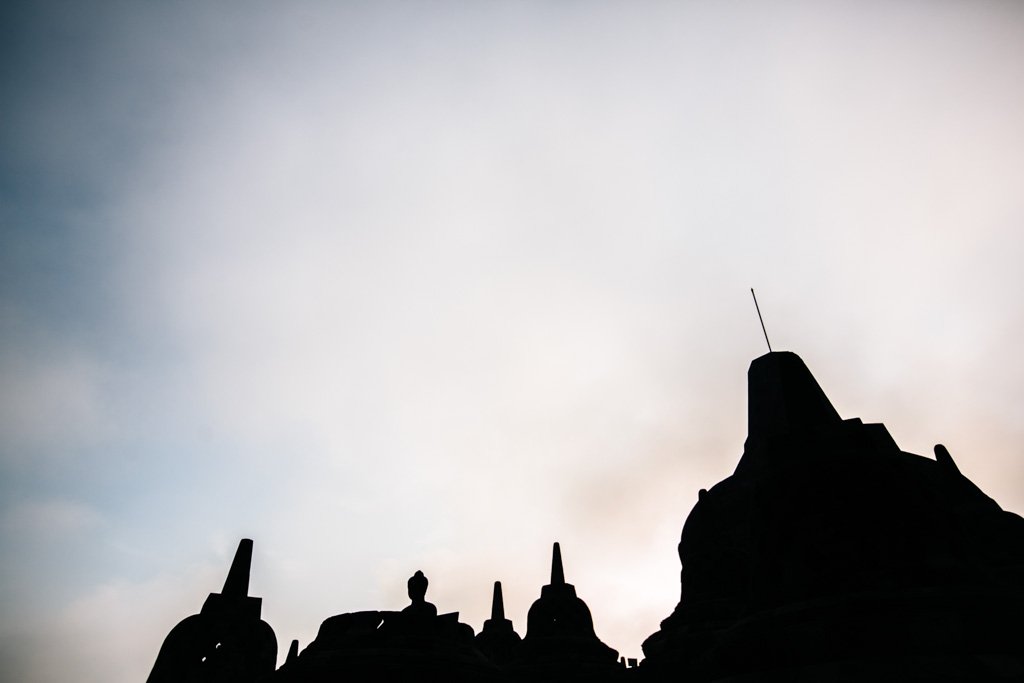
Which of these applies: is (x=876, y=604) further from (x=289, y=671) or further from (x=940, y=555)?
(x=289, y=671)

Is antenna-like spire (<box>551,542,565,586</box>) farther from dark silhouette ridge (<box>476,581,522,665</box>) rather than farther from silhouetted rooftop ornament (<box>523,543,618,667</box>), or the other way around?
dark silhouette ridge (<box>476,581,522,665</box>)

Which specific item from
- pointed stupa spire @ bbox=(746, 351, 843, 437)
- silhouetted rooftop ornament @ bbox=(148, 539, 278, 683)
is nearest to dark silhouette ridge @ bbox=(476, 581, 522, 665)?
silhouetted rooftop ornament @ bbox=(148, 539, 278, 683)

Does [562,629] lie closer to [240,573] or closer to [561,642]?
[561,642]

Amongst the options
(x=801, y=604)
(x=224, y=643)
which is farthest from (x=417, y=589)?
Result: (x=801, y=604)

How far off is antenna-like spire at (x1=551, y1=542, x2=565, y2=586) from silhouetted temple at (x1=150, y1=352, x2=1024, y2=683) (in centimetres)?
340

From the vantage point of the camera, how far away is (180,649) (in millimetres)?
17609

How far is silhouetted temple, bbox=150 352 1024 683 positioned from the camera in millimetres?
8477

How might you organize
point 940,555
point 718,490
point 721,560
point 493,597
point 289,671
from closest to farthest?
point 940,555
point 289,671
point 721,560
point 718,490
point 493,597

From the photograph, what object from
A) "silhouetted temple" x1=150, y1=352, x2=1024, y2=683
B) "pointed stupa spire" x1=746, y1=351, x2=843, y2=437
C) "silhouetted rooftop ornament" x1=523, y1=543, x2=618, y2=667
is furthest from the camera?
"silhouetted rooftop ornament" x1=523, y1=543, x2=618, y2=667

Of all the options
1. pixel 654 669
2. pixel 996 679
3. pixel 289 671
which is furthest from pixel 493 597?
pixel 996 679

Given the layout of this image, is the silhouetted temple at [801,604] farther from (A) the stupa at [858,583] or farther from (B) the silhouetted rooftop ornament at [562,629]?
(B) the silhouetted rooftop ornament at [562,629]

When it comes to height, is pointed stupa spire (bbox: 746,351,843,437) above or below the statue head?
above

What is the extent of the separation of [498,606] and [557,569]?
6.75 meters

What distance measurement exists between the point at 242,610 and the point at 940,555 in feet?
61.7
